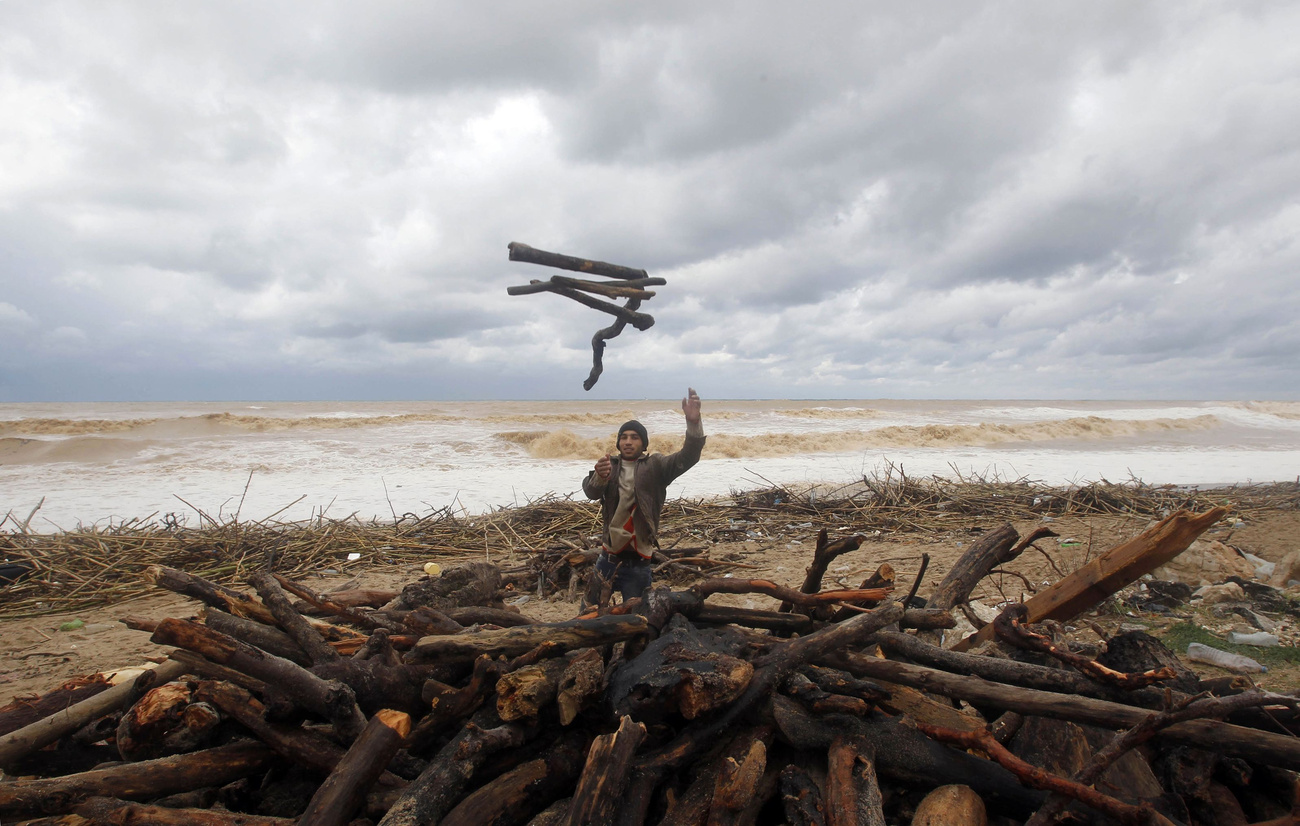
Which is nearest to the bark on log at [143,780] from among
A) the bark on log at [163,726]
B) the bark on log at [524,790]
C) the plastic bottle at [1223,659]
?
the bark on log at [163,726]

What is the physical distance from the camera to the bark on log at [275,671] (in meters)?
2.04

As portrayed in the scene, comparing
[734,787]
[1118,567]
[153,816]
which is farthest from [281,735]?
[1118,567]

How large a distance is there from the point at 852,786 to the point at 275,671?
1954 mm

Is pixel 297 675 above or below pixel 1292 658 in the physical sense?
above

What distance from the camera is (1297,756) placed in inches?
74.4

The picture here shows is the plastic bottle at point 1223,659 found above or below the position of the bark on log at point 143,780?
below

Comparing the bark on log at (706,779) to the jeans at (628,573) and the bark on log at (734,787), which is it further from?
the jeans at (628,573)

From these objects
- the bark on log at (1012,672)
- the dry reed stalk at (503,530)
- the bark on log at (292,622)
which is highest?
the bark on log at (292,622)

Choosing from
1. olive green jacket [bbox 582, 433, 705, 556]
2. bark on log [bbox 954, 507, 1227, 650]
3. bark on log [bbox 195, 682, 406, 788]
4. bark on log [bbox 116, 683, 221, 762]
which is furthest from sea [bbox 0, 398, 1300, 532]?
bark on log [bbox 954, 507, 1227, 650]

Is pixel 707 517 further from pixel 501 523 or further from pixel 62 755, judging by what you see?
pixel 62 755

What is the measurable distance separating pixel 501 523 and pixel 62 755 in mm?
6283

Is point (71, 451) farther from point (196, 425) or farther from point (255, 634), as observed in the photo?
point (255, 634)

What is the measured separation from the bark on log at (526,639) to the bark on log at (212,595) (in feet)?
3.26

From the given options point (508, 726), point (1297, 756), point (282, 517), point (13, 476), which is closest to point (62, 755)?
point (508, 726)
